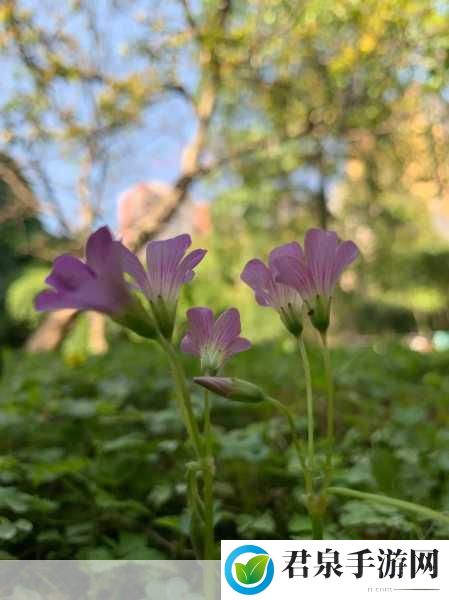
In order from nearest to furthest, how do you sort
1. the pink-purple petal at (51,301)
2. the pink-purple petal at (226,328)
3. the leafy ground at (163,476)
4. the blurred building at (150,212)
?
the pink-purple petal at (51,301), the pink-purple petal at (226,328), the leafy ground at (163,476), the blurred building at (150,212)

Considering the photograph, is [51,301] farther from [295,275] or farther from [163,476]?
[163,476]

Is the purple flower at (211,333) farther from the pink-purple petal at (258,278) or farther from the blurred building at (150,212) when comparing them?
the blurred building at (150,212)

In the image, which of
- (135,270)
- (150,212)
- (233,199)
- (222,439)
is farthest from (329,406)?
(233,199)

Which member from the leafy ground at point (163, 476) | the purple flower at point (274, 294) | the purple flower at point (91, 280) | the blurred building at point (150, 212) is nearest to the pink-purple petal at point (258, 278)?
the purple flower at point (274, 294)

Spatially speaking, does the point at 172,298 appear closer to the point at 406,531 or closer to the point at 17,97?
the point at 406,531

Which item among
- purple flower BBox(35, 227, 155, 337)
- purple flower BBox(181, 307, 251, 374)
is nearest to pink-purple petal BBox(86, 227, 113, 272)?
purple flower BBox(35, 227, 155, 337)

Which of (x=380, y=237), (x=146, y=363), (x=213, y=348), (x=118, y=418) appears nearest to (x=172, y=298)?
(x=213, y=348)
